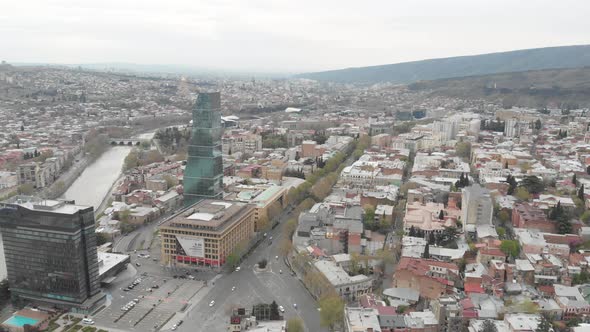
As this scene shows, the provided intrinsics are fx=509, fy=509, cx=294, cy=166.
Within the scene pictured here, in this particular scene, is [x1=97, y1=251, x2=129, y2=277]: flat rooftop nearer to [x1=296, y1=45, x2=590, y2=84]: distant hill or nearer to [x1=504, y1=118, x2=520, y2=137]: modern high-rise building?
[x1=504, y1=118, x2=520, y2=137]: modern high-rise building

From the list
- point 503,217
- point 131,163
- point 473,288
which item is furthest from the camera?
point 131,163

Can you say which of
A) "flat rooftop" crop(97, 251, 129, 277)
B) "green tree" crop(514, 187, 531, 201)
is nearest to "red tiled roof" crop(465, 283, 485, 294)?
"green tree" crop(514, 187, 531, 201)

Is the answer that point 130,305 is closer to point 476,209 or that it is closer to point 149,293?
point 149,293

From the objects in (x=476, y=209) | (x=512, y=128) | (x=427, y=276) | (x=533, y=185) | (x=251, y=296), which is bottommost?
(x=251, y=296)

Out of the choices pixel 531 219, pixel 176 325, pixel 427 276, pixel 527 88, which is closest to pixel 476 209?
pixel 531 219

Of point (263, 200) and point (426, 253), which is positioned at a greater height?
point (263, 200)

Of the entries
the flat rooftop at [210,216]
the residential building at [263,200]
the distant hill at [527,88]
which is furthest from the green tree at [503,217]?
the distant hill at [527,88]

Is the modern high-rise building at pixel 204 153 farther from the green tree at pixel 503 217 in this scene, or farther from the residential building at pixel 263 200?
the green tree at pixel 503 217
